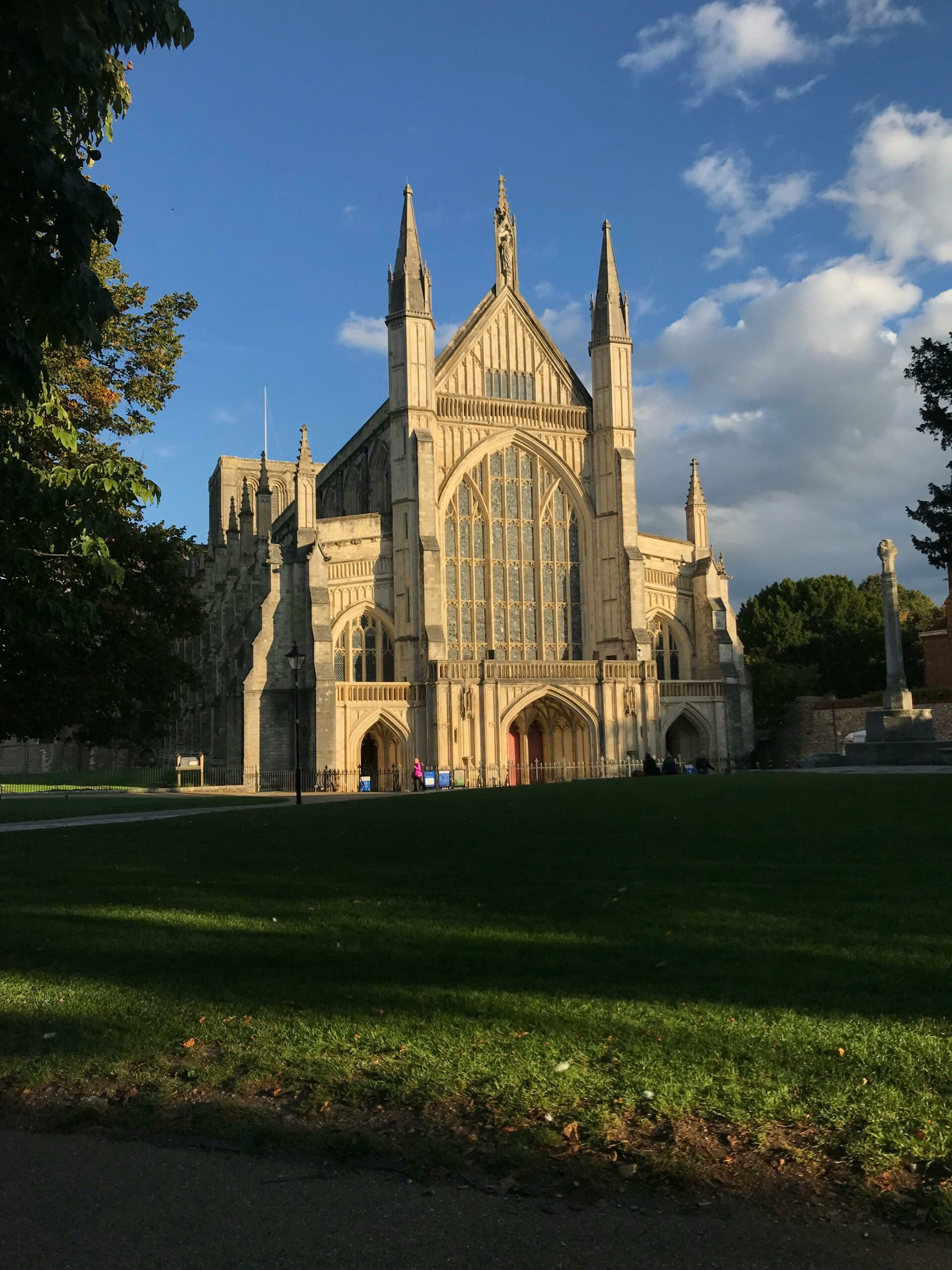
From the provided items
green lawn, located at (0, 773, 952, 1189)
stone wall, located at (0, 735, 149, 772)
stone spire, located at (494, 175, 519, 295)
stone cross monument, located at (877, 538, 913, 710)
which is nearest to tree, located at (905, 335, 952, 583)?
stone cross monument, located at (877, 538, 913, 710)

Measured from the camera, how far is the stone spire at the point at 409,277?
4466 cm

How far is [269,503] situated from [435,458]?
8.20 meters

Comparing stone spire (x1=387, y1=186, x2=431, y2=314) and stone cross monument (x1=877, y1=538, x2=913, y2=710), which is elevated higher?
stone spire (x1=387, y1=186, x2=431, y2=314)

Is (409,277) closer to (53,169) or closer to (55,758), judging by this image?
(53,169)

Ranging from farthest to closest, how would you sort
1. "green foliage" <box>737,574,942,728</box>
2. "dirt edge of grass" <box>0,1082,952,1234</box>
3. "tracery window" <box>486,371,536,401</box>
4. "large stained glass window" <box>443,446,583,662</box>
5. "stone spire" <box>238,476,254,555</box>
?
"green foliage" <box>737,574,942,728</box> → "stone spire" <box>238,476,254,555</box> → "tracery window" <box>486,371,536,401</box> → "large stained glass window" <box>443,446,583,662</box> → "dirt edge of grass" <box>0,1082,952,1234</box>

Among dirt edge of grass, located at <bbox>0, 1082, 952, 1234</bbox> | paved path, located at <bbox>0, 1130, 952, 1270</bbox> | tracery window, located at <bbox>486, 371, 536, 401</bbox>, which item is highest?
tracery window, located at <bbox>486, 371, 536, 401</bbox>

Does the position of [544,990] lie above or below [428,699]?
below

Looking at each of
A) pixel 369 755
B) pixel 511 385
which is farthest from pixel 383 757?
pixel 511 385

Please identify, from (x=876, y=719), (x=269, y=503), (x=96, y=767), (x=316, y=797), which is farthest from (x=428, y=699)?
(x=96, y=767)

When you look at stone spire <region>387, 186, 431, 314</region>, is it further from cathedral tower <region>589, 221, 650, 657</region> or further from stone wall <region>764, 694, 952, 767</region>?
stone wall <region>764, 694, 952, 767</region>

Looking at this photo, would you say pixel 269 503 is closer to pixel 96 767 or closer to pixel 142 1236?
pixel 96 767

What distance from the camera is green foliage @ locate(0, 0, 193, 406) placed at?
5840mm

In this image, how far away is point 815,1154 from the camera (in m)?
4.29

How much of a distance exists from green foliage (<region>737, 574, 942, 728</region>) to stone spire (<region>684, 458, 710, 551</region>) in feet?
35.8
